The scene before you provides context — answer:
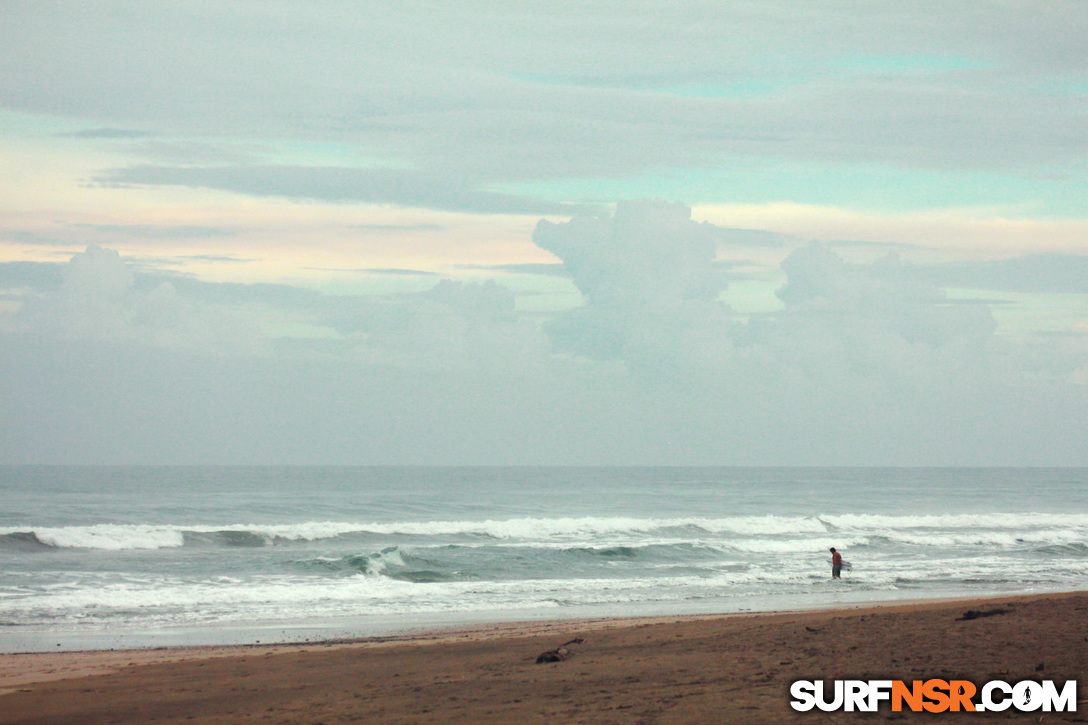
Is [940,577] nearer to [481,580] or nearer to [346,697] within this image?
[481,580]

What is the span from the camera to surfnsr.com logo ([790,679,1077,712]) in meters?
8.12

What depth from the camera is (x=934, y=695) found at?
8727 mm

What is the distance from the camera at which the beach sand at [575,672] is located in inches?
357

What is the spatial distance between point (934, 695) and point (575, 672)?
4372 mm

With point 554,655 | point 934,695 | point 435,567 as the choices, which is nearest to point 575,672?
point 554,655

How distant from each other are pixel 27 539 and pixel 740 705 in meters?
36.0

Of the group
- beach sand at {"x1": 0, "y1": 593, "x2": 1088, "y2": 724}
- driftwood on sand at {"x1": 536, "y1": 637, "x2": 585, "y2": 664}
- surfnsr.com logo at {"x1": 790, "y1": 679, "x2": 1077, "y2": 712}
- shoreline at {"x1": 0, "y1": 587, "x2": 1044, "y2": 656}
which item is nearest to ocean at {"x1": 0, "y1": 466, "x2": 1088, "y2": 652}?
shoreline at {"x1": 0, "y1": 587, "x2": 1044, "y2": 656}

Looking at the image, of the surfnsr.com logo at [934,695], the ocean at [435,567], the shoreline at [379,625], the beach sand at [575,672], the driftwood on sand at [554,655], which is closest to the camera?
the surfnsr.com logo at [934,695]

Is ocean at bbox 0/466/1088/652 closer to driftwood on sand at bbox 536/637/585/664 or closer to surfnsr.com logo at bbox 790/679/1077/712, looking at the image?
driftwood on sand at bbox 536/637/585/664

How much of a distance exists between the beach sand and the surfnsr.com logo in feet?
0.61

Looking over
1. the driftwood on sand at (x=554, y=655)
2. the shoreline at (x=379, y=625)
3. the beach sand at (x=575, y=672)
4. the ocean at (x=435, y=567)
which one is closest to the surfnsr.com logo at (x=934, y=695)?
the beach sand at (x=575, y=672)

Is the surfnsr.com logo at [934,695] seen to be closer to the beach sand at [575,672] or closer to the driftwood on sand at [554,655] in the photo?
the beach sand at [575,672]

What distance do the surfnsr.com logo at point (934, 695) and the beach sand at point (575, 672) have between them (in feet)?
0.61

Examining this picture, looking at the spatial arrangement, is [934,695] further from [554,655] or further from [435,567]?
[435,567]
